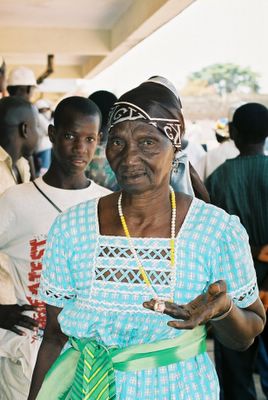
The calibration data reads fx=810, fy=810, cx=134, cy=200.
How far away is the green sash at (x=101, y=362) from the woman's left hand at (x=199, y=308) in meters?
0.31

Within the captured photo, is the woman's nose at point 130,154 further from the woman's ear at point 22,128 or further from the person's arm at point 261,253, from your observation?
the person's arm at point 261,253

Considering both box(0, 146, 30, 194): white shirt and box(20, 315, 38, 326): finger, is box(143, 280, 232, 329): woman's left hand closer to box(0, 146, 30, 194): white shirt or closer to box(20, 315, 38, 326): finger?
box(20, 315, 38, 326): finger

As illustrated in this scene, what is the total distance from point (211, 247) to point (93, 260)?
13.9 inches

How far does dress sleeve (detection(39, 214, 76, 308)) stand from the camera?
2.47 meters

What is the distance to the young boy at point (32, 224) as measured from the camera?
365 cm

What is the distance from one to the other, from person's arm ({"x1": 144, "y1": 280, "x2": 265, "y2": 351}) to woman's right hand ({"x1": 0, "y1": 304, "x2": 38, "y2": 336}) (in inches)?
55.0

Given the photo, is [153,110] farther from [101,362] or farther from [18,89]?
[18,89]

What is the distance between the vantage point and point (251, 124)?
17.7 feet

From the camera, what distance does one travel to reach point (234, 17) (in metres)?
59.4

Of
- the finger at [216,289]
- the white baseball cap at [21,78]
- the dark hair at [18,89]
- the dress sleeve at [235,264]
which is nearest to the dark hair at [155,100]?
the dress sleeve at [235,264]

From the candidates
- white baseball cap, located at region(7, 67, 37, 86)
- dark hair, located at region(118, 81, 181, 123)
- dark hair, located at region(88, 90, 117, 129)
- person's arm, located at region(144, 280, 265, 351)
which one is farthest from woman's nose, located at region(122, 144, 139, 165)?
white baseball cap, located at region(7, 67, 37, 86)

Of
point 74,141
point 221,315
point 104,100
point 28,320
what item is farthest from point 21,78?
point 221,315

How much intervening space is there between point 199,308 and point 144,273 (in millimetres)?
373

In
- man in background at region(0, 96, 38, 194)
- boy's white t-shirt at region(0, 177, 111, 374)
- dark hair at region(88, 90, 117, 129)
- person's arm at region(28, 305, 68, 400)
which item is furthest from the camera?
dark hair at region(88, 90, 117, 129)
